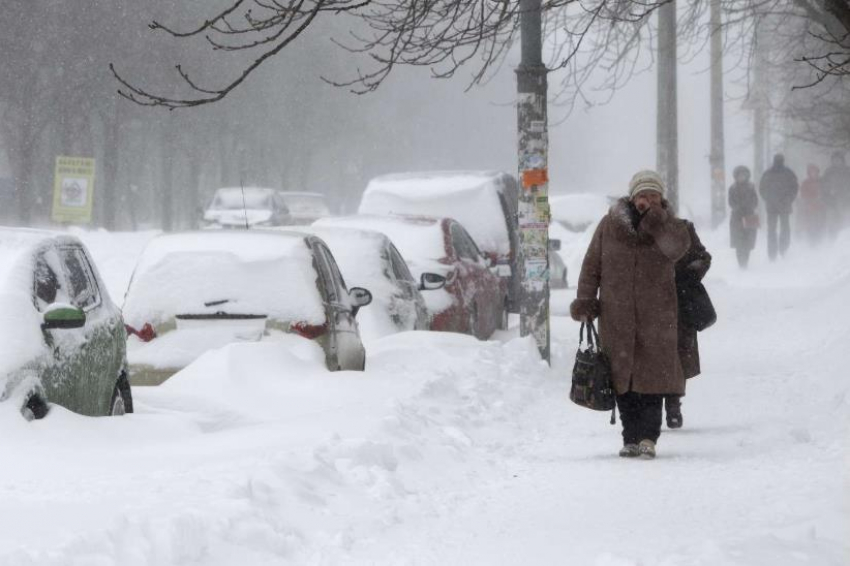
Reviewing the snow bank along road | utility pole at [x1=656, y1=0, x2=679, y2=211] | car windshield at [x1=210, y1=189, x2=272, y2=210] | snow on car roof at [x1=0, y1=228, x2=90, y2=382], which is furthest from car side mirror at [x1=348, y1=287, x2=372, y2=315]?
car windshield at [x1=210, y1=189, x2=272, y2=210]

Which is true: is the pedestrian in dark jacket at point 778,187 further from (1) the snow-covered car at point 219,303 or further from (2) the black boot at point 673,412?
(1) the snow-covered car at point 219,303

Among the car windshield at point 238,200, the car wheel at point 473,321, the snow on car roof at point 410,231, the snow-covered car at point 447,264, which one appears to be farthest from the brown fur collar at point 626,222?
the car windshield at point 238,200

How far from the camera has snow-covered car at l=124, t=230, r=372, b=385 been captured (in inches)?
390

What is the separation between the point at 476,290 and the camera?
15.5 m

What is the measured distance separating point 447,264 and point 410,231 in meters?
0.80

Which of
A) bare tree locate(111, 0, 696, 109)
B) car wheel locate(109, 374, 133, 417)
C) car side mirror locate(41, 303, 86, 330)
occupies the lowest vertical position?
car wheel locate(109, 374, 133, 417)

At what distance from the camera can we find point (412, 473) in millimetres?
7527

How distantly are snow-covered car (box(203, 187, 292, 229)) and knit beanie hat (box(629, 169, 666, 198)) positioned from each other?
2655 cm

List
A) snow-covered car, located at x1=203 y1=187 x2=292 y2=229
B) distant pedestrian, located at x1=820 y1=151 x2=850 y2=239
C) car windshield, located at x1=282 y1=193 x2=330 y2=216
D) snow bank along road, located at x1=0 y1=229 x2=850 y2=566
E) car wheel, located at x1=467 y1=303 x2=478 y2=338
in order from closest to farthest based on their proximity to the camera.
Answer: snow bank along road, located at x1=0 y1=229 x2=850 y2=566
car wheel, located at x1=467 y1=303 x2=478 y2=338
distant pedestrian, located at x1=820 y1=151 x2=850 y2=239
snow-covered car, located at x1=203 y1=187 x2=292 y2=229
car windshield, located at x1=282 y1=193 x2=330 y2=216

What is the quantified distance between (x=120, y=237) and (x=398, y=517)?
30718mm

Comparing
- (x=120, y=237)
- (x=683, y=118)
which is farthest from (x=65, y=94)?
(x=683, y=118)

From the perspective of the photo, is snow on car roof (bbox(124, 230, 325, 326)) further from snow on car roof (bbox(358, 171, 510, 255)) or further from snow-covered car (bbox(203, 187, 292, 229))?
snow-covered car (bbox(203, 187, 292, 229))

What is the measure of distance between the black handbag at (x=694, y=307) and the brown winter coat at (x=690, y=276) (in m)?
0.04

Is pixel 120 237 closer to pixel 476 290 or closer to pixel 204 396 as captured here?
pixel 476 290
